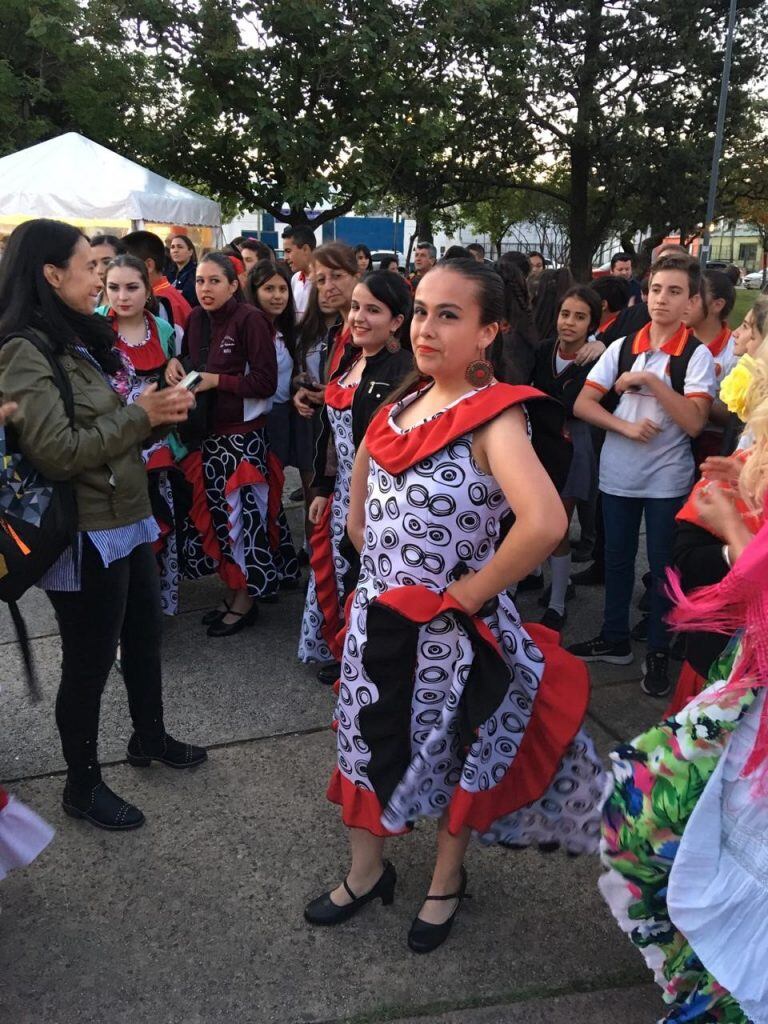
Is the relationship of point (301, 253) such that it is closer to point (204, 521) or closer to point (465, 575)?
point (204, 521)

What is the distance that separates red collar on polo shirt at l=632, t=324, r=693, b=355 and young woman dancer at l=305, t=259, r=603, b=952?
1759mm

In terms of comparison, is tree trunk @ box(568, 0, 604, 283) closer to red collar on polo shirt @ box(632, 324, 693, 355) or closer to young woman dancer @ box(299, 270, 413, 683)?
red collar on polo shirt @ box(632, 324, 693, 355)

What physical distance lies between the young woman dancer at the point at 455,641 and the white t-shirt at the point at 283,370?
98.5 inches

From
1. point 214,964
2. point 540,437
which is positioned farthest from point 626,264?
point 214,964

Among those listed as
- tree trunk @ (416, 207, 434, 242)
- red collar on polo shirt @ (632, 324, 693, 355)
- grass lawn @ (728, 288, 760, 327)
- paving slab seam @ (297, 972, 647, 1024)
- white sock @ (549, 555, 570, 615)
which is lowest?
paving slab seam @ (297, 972, 647, 1024)

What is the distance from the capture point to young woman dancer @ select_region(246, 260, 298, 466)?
474 centimetres

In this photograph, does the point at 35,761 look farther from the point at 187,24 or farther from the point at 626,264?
the point at 187,24

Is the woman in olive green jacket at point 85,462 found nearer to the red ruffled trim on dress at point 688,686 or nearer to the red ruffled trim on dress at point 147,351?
the red ruffled trim on dress at point 147,351

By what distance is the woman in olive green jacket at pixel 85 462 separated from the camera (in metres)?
2.33

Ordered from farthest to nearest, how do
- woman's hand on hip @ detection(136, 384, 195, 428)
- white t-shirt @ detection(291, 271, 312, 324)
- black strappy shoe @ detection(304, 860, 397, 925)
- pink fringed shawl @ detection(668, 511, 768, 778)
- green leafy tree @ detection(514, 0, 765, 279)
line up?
green leafy tree @ detection(514, 0, 765, 279) < white t-shirt @ detection(291, 271, 312, 324) < woman's hand on hip @ detection(136, 384, 195, 428) < black strappy shoe @ detection(304, 860, 397, 925) < pink fringed shawl @ detection(668, 511, 768, 778)

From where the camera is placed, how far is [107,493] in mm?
2549

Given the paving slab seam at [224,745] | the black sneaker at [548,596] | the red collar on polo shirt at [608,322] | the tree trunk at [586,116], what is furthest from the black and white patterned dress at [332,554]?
the tree trunk at [586,116]

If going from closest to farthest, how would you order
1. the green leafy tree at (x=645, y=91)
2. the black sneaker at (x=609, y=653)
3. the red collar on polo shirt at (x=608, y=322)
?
1. the black sneaker at (x=609, y=653)
2. the red collar on polo shirt at (x=608, y=322)
3. the green leafy tree at (x=645, y=91)

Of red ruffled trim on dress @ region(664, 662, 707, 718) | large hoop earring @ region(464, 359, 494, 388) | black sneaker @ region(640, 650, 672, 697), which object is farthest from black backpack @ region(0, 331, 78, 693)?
black sneaker @ region(640, 650, 672, 697)
